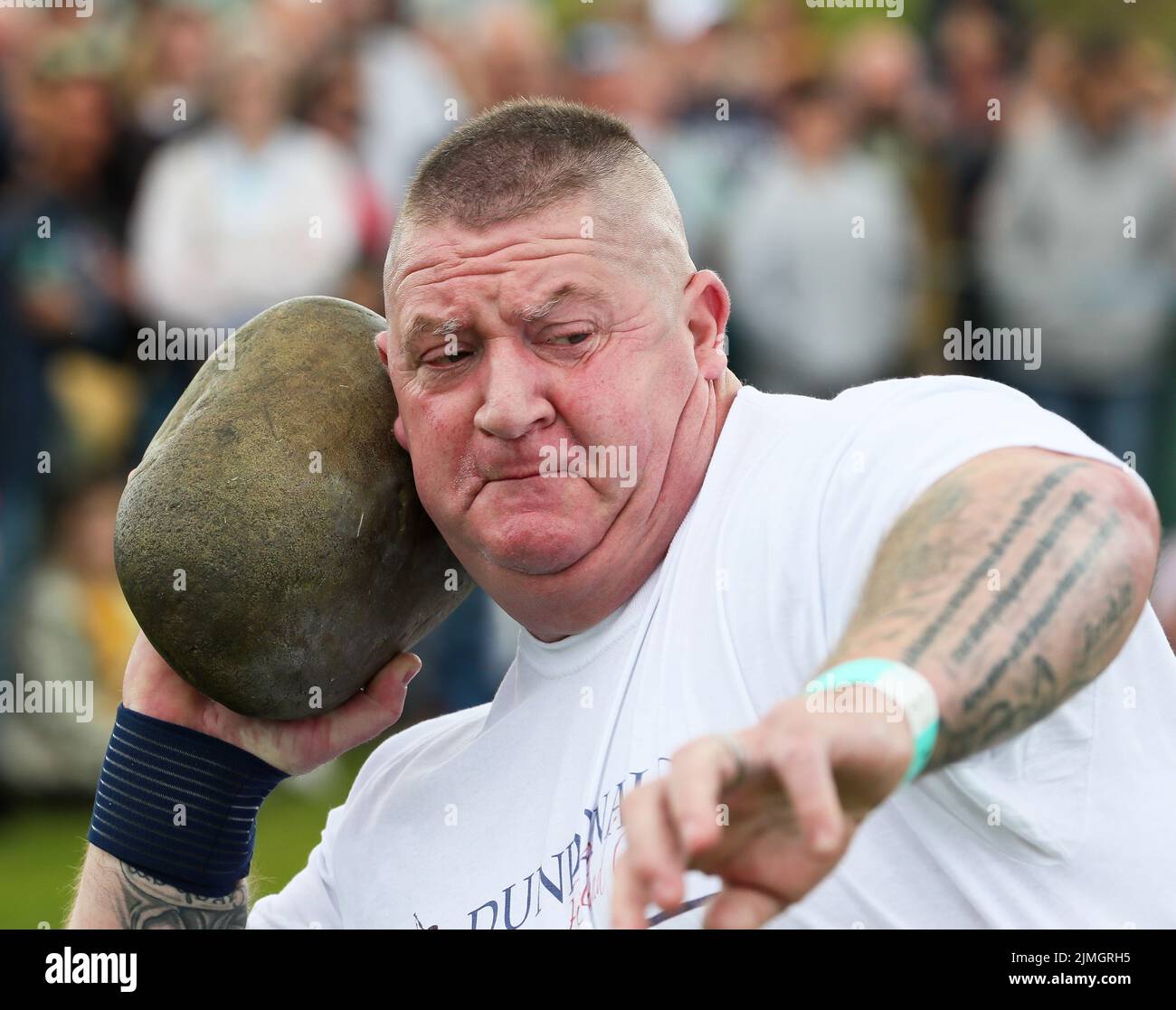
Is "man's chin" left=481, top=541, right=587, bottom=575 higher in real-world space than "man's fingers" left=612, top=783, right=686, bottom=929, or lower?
higher

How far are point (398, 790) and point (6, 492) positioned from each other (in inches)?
173

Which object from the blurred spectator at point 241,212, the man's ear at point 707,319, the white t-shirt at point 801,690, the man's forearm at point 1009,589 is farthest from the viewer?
the blurred spectator at point 241,212

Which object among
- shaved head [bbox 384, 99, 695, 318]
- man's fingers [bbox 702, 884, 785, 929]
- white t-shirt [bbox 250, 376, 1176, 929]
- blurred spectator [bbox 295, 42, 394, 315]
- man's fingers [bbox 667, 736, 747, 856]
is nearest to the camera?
man's fingers [bbox 667, 736, 747, 856]

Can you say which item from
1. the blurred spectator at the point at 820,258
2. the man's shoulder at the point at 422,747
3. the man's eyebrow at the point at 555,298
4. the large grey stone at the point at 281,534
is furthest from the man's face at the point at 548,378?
the blurred spectator at the point at 820,258

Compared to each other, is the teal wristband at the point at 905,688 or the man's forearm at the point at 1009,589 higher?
the man's forearm at the point at 1009,589

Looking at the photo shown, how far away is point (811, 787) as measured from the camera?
166 cm

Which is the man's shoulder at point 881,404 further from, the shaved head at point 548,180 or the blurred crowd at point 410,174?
the blurred crowd at point 410,174

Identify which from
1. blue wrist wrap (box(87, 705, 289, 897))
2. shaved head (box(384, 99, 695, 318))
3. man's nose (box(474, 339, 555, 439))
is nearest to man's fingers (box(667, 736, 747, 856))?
man's nose (box(474, 339, 555, 439))

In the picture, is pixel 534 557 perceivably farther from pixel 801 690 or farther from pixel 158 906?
pixel 158 906

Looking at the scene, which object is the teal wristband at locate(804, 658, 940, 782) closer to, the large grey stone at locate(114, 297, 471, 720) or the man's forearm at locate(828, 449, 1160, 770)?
the man's forearm at locate(828, 449, 1160, 770)

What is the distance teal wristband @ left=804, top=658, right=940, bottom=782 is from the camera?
1863 mm

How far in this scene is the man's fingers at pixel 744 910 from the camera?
71.2 inches

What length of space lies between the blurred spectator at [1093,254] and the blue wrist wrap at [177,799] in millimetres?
5077

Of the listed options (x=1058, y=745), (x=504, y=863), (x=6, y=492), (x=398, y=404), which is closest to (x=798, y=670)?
(x=1058, y=745)
